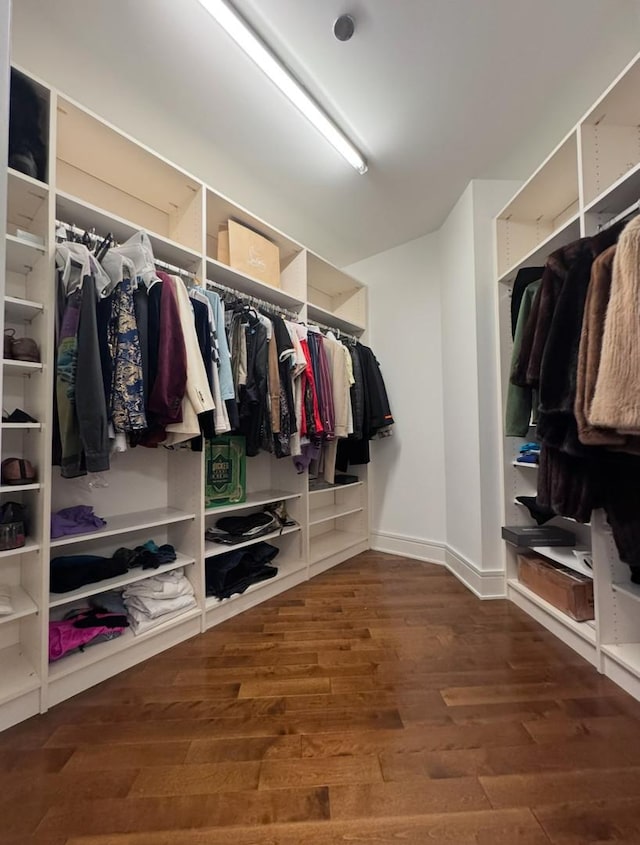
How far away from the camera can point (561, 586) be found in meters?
1.64

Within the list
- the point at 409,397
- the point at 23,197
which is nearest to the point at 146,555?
the point at 23,197

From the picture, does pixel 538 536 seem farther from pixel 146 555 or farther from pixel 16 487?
pixel 16 487

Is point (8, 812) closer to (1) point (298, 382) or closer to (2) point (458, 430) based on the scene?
(1) point (298, 382)

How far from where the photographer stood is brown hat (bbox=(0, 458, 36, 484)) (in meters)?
1.21

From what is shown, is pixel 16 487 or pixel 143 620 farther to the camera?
pixel 143 620

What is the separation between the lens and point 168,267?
1661 millimetres

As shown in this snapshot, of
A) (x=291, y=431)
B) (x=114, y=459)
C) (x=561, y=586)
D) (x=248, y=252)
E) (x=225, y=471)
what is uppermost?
(x=248, y=252)

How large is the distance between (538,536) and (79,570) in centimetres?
228

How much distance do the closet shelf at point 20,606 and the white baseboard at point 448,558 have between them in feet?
7.27

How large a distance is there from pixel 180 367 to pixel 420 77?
1679mm

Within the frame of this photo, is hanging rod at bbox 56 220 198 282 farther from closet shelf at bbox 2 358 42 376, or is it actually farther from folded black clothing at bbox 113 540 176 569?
folded black clothing at bbox 113 540 176 569

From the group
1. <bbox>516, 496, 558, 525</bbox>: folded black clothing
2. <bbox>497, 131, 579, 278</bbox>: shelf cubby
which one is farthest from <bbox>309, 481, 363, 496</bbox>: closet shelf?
<bbox>497, 131, 579, 278</bbox>: shelf cubby

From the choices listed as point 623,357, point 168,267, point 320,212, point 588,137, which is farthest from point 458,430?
point 168,267

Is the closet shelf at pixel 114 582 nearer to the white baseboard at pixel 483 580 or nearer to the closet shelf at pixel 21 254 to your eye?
the closet shelf at pixel 21 254
